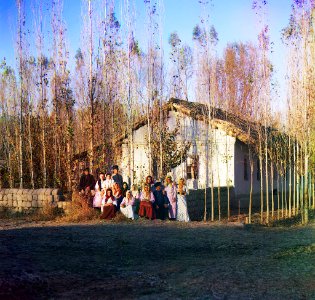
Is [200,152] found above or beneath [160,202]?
above

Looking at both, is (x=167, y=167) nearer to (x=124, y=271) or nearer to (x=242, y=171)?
(x=242, y=171)

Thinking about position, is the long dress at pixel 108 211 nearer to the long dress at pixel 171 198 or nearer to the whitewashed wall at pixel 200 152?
the long dress at pixel 171 198

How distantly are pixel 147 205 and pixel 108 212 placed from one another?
1.14m

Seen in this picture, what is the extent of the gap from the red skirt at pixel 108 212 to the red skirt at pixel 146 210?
786 mm

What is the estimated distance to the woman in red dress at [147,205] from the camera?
15.7 meters

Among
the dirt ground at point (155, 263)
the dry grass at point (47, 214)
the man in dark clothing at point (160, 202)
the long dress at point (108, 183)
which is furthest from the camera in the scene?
the dry grass at point (47, 214)

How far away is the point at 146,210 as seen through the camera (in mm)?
15703

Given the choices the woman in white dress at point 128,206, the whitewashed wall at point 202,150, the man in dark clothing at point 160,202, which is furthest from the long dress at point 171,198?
the whitewashed wall at point 202,150

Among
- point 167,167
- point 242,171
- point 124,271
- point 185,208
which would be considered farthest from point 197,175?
point 124,271

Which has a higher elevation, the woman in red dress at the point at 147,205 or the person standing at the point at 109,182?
the person standing at the point at 109,182

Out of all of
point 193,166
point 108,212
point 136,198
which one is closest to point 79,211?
point 108,212

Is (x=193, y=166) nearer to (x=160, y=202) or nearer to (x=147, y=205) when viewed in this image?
(x=160, y=202)

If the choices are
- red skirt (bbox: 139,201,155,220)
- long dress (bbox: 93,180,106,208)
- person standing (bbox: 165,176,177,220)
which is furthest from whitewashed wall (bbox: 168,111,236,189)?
red skirt (bbox: 139,201,155,220)

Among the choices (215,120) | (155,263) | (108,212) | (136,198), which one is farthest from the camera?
(215,120)
